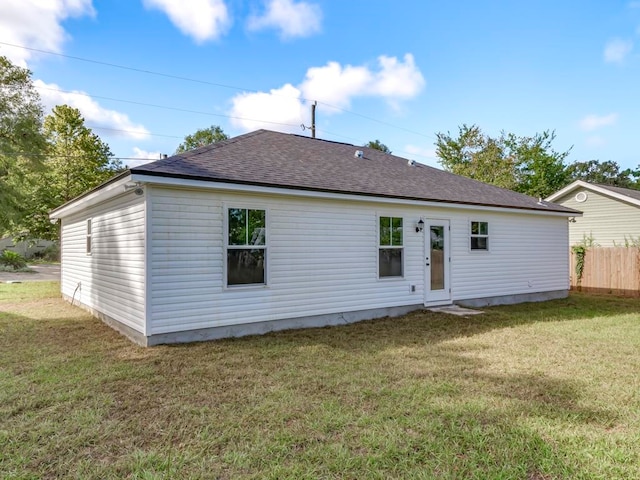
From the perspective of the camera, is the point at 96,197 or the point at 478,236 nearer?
the point at 96,197

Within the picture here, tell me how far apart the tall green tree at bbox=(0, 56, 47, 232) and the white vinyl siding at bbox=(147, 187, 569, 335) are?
1458cm

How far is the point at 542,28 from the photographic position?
1050 centimetres

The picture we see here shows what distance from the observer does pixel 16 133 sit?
15.8 meters

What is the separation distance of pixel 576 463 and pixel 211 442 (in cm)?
260

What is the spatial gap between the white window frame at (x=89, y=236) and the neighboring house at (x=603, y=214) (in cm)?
1559

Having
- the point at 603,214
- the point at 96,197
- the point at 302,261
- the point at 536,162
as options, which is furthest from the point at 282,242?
the point at 536,162

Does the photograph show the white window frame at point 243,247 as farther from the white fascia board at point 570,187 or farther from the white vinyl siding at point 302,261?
Answer: the white fascia board at point 570,187

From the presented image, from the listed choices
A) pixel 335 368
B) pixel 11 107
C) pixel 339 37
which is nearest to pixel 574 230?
pixel 339 37

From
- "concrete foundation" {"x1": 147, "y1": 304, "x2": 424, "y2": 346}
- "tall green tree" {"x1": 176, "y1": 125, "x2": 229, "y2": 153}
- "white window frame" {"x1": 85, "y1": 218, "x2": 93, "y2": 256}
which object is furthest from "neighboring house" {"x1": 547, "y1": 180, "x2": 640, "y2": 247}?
"tall green tree" {"x1": 176, "y1": 125, "x2": 229, "y2": 153}

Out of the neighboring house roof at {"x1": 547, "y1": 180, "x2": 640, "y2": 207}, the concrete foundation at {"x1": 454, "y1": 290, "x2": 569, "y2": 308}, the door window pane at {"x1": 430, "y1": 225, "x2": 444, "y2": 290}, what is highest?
the neighboring house roof at {"x1": 547, "y1": 180, "x2": 640, "y2": 207}

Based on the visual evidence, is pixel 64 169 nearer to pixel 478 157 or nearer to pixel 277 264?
pixel 277 264

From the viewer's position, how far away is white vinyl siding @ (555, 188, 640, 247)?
1465cm

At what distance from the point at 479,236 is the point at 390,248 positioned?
9.46 feet

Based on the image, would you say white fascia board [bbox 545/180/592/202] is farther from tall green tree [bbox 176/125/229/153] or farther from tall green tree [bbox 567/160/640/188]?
tall green tree [bbox 176/125/229/153]
